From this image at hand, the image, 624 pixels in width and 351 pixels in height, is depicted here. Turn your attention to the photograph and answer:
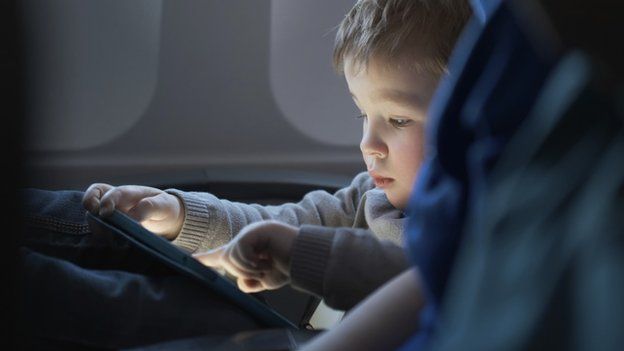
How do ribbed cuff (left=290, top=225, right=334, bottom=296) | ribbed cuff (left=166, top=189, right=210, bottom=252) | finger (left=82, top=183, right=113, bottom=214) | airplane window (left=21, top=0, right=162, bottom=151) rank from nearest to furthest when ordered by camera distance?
ribbed cuff (left=290, top=225, right=334, bottom=296), finger (left=82, top=183, right=113, bottom=214), ribbed cuff (left=166, top=189, right=210, bottom=252), airplane window (left=21, top=0, right=162, bottom=151)

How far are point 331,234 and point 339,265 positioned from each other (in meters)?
0.02

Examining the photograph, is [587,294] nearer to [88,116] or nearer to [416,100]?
[416,100]

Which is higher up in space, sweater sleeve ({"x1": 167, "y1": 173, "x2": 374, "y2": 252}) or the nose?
the nose

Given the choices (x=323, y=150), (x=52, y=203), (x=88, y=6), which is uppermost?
(x=88, y=6)

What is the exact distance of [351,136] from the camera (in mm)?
1754

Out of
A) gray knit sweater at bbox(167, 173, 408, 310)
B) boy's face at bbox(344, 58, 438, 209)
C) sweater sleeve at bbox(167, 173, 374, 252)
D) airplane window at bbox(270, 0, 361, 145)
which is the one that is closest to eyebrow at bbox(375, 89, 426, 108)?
boy's face at bbox(344, 58, 438, 209)

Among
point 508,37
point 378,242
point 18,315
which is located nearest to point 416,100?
point 378,242

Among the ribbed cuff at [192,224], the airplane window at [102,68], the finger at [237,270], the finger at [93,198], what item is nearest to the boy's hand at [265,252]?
the finger at [237,270]

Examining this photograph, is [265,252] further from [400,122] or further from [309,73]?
[309,73]

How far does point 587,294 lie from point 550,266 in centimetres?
2

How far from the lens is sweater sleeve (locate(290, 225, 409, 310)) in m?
0.69

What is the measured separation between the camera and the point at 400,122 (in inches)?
39.4

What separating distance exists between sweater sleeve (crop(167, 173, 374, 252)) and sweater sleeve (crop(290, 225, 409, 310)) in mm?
398

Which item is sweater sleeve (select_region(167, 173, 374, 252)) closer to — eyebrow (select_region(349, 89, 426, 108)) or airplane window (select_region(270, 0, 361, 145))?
eyebrow (select_region(349, 89, 426, 108))
